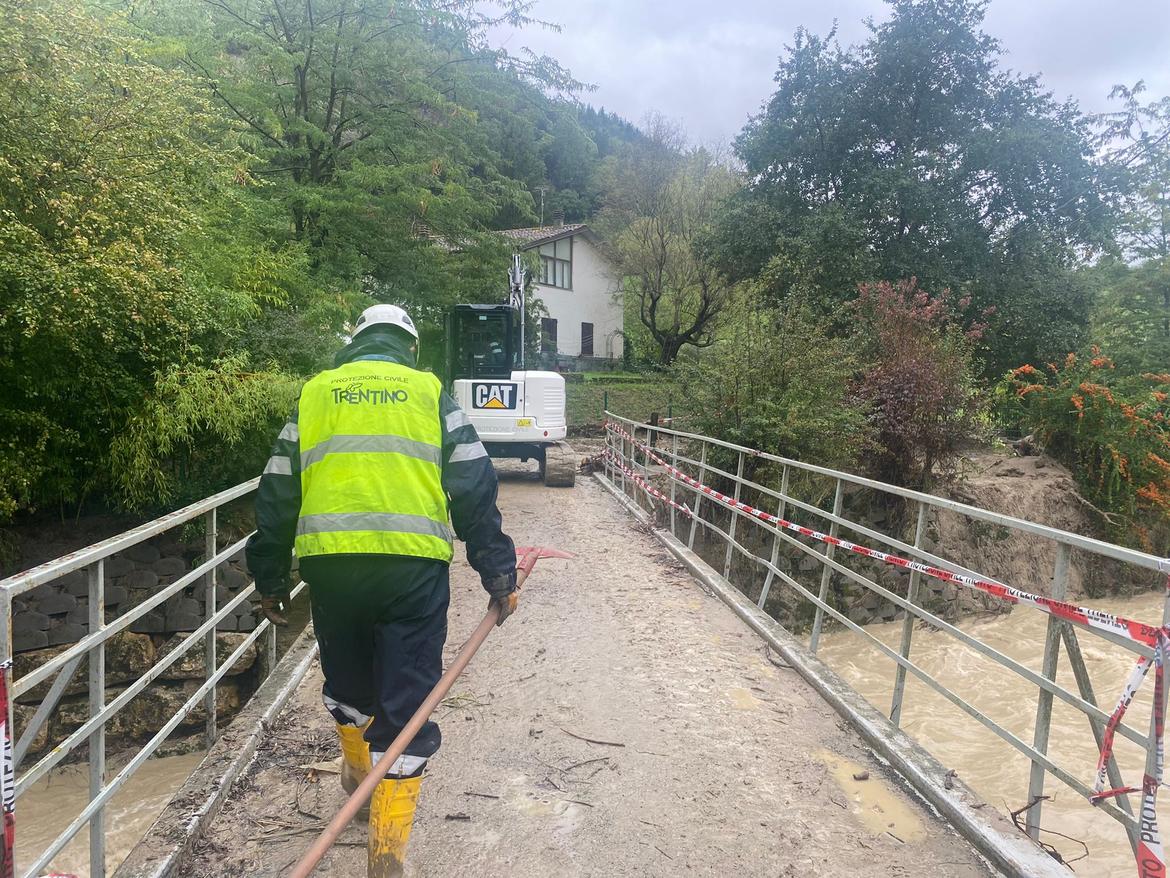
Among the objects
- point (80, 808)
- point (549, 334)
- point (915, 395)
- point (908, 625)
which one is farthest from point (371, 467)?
point (549, 334)

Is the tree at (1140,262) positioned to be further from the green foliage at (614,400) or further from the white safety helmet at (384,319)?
the white safety helmet at (384,319)

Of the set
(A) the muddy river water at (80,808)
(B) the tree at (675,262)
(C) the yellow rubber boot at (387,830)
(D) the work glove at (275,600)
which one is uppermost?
(B) the tree at (675,262)

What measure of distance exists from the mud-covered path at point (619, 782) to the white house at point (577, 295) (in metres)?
29.3

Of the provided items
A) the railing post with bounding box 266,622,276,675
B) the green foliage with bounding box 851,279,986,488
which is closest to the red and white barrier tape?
the railing post with bounding box 266,622,276,675

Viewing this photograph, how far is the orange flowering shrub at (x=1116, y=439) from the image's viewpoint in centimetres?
1308

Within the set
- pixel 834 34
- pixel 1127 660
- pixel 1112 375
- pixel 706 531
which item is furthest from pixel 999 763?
pixel 834 34

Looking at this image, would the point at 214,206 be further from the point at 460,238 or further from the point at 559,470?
the point at 559,470

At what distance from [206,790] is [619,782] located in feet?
5.43

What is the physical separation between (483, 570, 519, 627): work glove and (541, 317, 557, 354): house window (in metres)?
31.3

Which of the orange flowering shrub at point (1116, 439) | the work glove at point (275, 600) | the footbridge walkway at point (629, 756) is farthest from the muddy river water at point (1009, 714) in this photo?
the work glove at point (275, 600)

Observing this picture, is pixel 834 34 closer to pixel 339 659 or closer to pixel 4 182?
pixel 4 182

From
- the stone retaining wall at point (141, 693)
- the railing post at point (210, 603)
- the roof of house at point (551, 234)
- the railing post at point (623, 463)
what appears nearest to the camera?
the railing post at point (210, 603)

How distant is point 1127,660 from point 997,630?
7.15 ft

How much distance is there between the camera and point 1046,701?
118 inches
